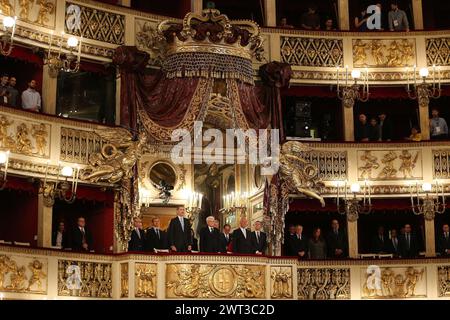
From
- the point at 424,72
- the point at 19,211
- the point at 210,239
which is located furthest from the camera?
the point at 424,72

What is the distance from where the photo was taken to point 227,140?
24.4 metres

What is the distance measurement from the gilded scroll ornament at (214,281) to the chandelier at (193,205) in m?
2.98

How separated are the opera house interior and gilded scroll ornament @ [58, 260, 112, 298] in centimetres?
3

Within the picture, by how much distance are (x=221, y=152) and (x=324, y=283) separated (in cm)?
405

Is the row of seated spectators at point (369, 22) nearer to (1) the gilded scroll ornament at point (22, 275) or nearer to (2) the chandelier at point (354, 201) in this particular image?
(2) the chandelier at point (354, 201)

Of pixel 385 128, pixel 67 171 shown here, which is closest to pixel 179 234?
pixel 67 171

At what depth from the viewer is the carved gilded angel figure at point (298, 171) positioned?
80.5 ft

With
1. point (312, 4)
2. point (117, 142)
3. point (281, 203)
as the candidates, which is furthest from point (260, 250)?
point (312, 4)

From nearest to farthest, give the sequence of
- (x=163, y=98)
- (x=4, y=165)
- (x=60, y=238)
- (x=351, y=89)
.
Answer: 1. (x=4, y=165)
2. (x=60, y=238)
3. (x=163, y=98)
4. (x=351, y=89)

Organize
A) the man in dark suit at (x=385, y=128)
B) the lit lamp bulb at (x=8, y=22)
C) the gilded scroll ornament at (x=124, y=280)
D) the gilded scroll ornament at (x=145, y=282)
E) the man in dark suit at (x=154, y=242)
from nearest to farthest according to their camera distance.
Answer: the lit lamp bulb at (x=8, y=22), the gilded scroll ornament at (x=145, y=282), the gilded scroll ornament at (x=124, y=280), the man in dark suit at (x=154, y=242), the man in dark suit at (x=385, y=128)

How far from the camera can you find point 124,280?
22062mm

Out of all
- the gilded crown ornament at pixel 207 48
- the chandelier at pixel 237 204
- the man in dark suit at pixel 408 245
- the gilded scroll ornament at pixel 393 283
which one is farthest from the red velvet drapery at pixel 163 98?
the gilded scroll ornament at pixel 393 283

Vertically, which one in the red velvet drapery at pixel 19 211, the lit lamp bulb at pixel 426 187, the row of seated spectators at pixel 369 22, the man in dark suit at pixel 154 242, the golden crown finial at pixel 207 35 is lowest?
the man in dark suit at pixel 154 242

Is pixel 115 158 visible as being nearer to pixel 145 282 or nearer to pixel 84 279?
pixel 84 279
